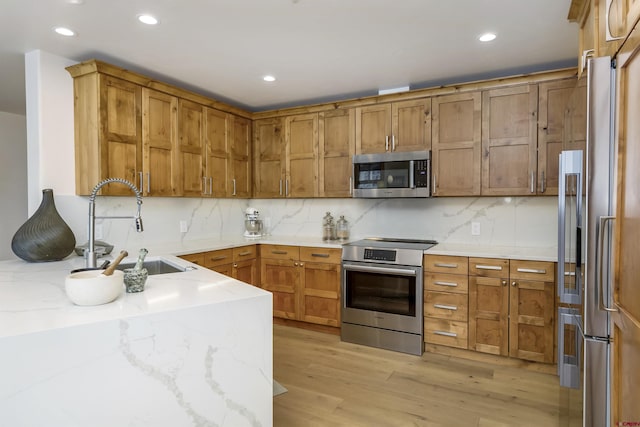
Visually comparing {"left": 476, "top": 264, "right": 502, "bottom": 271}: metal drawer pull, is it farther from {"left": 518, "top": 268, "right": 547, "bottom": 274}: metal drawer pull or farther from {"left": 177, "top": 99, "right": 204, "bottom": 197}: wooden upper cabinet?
Answer: {"left": 177, "top": 99, "right": 204, "bottom": 197}: wooden upper cabinet

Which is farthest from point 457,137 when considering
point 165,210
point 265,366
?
point 165,210

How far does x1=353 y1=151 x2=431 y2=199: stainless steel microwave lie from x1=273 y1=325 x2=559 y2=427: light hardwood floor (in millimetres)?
1467

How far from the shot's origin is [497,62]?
→ 9.67 feet

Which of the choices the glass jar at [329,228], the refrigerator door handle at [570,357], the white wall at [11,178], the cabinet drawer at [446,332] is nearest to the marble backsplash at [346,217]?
the glass jar at [329,228]

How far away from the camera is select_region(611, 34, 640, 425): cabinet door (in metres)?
1.03

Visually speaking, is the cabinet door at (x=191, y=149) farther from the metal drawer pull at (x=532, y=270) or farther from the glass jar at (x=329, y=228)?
the metal drawer pull at (x=532, y=270)

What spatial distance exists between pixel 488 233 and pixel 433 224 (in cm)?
51

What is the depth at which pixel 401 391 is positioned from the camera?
249 centimetres

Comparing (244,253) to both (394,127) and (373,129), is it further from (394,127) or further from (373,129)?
(394,127)

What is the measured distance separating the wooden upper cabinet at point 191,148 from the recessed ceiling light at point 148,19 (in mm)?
1126

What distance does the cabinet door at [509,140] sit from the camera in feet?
9.80

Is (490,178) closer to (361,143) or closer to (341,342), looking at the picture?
(361,143)

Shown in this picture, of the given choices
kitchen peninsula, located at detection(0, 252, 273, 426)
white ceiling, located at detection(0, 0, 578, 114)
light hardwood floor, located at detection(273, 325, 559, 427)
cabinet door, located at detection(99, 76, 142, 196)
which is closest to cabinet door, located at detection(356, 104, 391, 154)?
white ceiling, located at detection(0, 0, 578, 114)

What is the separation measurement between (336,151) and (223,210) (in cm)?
156
